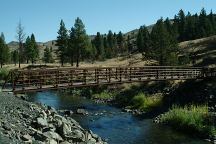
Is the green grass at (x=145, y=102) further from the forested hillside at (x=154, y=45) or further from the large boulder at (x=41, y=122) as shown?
the large boulder at (x=41, y=122)

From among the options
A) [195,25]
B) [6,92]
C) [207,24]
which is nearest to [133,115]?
[6,92]

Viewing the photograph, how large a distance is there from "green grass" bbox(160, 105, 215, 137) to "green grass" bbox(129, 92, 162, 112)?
21.7ft

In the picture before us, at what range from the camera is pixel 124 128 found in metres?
34.9

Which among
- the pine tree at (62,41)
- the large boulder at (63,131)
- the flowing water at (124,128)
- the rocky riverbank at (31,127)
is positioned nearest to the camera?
the rocky riverbank at (31,127)

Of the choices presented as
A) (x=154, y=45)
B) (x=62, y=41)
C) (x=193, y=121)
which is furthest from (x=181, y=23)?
Result: (x=193, y=121)

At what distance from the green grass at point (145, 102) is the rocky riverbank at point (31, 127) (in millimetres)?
17231

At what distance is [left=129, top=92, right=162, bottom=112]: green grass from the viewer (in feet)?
145

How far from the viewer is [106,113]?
1700 inches

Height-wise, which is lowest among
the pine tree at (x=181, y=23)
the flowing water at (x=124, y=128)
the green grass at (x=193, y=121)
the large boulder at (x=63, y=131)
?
the flowing water at (x=124, y=128)

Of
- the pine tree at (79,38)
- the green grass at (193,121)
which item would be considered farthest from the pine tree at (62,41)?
the green grass at (193,121)

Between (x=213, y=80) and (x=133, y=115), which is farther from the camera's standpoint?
(x=213, y=80)

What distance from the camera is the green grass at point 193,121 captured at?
31936 mm

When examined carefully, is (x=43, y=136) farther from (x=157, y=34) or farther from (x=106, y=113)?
(x=157, y=34)

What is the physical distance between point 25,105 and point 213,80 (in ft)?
81.2
